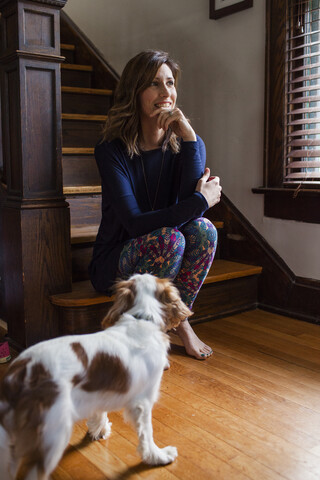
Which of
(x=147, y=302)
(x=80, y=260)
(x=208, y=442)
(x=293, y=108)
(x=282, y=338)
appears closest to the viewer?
(x=147, y=302)

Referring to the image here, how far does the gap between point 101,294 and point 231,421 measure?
805 mm

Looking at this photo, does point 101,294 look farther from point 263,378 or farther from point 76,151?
point 76,151

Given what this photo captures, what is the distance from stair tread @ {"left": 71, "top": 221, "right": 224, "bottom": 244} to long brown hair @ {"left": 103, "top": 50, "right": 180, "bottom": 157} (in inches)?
21.8

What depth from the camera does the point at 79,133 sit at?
321 centimetres

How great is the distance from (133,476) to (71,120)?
2.37 metres

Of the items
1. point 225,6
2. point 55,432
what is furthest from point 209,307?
point 225,6

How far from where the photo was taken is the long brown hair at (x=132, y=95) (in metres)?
2.03

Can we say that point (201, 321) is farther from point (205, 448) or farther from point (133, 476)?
point (133, 476)

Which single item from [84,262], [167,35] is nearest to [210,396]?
[84,262]

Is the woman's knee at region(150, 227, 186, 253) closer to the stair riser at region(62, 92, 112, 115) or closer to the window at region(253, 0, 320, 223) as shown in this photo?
the window at region(253, 0, 320, 223)

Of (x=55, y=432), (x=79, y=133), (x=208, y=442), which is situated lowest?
(x=208, y=442)

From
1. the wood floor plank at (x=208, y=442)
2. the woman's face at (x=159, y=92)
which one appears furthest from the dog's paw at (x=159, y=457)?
the woman's face at (x=159, y=92)

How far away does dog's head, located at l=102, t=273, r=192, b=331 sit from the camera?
1312 millimetres

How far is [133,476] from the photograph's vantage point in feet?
4.31
